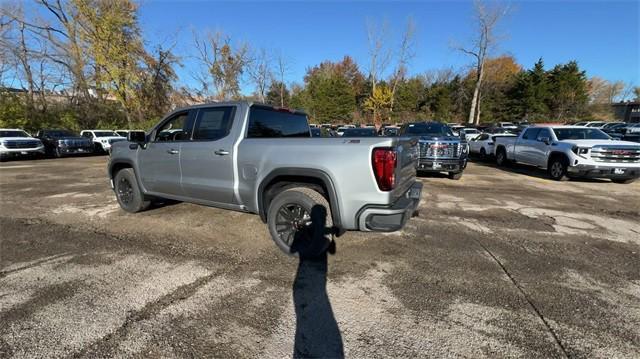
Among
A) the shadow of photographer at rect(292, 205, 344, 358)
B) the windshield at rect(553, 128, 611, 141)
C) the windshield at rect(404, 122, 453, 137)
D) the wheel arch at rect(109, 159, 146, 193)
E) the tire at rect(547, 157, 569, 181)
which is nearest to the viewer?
the shadow of photographer at rect(292, 205, 344, 358)

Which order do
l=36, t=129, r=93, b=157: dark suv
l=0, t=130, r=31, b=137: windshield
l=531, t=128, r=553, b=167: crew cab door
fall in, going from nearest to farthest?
1. l=531, t=128, r=553, b=167: crew cab door
2. l=0, t=130, r=31, b=137: windshield
3. l=36, t=129, r=93, b=157: dark suv

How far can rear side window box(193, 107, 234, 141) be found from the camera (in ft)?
14.4

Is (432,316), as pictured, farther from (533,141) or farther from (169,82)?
(169,82)

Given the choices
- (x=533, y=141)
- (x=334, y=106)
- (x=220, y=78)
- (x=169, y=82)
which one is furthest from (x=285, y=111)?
(x=334, y=106)

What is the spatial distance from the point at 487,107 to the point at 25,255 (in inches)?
2201

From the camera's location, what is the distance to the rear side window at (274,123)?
14.3ft

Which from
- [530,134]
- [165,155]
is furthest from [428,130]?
[165,155]

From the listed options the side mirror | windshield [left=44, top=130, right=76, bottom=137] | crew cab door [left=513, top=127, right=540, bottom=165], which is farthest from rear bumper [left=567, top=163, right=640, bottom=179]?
windshield [left=44, top=130, right=76, bottom=137]

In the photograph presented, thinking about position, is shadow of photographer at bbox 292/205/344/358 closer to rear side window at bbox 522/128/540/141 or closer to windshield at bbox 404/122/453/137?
windshield at bbox 404/122/453/137

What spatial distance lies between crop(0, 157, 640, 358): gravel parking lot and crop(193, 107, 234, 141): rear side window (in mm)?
1459

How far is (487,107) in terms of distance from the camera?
50.0 metres

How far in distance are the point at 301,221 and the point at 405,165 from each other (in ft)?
4.61

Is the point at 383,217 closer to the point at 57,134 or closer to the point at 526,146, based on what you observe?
the point at 526,146

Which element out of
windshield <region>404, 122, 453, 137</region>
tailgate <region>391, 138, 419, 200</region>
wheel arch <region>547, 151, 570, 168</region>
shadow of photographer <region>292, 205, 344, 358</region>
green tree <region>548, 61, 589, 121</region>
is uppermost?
green tree <region>548, 61, 589, 121</region>
